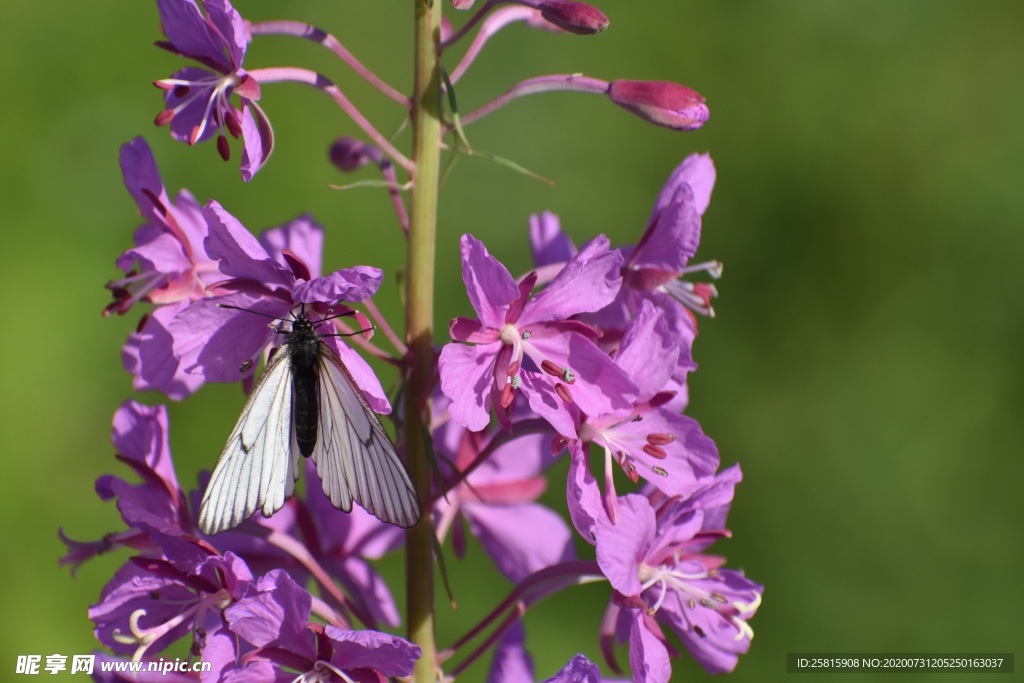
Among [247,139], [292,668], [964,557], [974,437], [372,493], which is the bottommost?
[964,557]

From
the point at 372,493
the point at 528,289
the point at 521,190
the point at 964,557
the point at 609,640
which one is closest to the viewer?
the point at 372,493

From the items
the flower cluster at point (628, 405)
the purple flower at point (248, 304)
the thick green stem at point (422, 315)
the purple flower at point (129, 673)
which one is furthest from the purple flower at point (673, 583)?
the purple flower at point (129, 673)

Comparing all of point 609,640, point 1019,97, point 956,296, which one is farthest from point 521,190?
point 609,640

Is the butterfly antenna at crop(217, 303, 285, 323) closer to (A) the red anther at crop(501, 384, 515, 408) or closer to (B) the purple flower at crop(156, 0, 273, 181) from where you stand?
(B) the purple flower at crop(156, 0, 273, 181)

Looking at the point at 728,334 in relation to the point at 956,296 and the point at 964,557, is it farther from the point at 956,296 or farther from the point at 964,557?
the point at 964,557

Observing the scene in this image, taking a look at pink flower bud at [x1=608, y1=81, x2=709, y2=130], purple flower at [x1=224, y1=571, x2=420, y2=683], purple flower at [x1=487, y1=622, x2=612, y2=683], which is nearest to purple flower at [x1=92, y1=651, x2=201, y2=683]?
purple flower at [x1=224, y1=571, x2=420, y2=683]

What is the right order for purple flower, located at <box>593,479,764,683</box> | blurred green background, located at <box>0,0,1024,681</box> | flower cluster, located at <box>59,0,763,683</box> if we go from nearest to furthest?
1. flower cluster, located at <box>59,0,763,683</box>
2. purple flower, located at <box>593,479,764,683</box>
3. blurred green background, located at <box>0,0,1024,681</box>

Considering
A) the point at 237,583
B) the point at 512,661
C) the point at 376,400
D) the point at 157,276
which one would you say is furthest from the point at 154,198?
the point at 512,661

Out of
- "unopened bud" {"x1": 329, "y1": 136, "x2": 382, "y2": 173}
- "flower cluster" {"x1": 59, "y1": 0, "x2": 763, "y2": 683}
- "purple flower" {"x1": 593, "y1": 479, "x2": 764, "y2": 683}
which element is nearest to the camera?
"flower cluster" {"x1": 59, "y1": 0, "x2": 763, "y2": 683}
